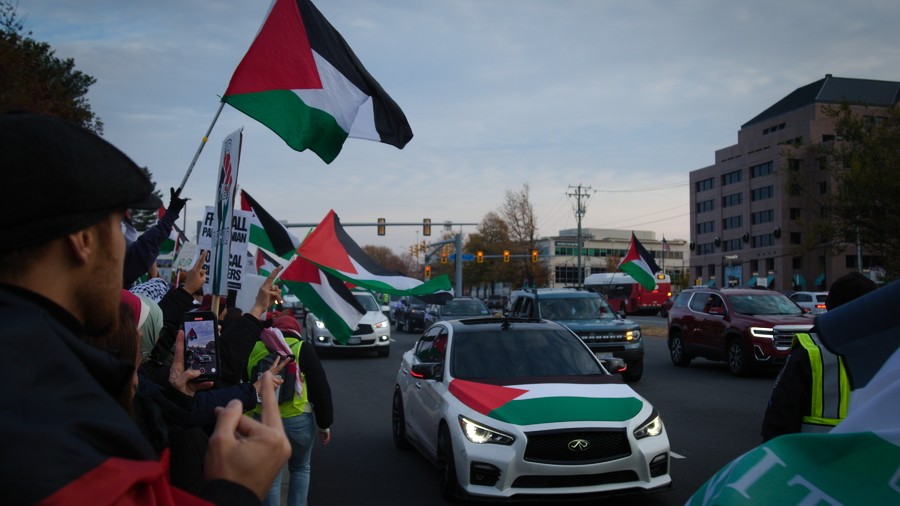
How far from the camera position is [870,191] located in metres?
27.9

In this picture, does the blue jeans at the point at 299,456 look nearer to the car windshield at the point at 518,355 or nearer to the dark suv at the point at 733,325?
the car windshield at the point at 518,355

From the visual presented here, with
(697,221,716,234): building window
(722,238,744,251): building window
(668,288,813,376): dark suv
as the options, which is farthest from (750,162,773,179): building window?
(668,288,813,376): dark suv

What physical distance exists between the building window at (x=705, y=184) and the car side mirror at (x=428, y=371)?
8871 centimetres

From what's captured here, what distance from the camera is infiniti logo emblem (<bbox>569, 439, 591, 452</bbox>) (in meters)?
6.12

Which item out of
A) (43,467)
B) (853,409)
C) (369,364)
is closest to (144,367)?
(43,467)

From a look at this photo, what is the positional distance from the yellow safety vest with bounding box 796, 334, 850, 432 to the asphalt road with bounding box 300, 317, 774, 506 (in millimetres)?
3179

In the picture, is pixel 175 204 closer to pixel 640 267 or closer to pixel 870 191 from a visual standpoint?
pixel 640 267

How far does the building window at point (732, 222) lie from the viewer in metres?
84.9

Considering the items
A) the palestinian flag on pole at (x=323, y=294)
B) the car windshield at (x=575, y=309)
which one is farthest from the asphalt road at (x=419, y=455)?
the car windshield at (x=575, y=309)

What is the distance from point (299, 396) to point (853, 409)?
451 cm

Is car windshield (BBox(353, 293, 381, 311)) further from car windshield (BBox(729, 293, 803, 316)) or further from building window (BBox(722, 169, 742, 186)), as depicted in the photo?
building window (BBox(722, 169, 742, 186))

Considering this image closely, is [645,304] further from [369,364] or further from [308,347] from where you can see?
[308,347]

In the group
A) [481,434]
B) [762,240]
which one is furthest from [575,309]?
[762,240]

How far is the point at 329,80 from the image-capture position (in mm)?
6246
